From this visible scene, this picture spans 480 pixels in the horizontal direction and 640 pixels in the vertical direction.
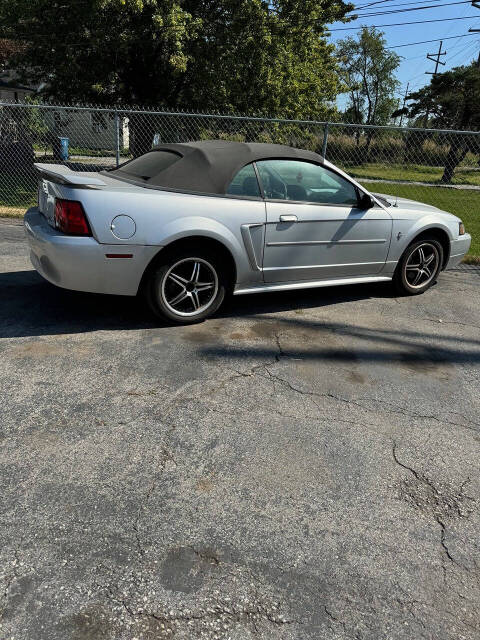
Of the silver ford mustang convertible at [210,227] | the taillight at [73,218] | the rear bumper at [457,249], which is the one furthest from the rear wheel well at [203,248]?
the rear bumper at [457,249]

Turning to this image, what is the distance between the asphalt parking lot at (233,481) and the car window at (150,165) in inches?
52.8

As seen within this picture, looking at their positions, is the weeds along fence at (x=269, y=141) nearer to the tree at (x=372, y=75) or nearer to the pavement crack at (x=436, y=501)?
the pavement crack at (x=436, y=501)

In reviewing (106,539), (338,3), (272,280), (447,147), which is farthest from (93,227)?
(338,3)

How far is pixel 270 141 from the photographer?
50.1ft

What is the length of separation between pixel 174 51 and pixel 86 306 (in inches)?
507

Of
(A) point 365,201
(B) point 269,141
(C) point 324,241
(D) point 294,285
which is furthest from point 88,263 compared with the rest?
(B) point 269,141

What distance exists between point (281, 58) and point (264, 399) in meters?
15.9

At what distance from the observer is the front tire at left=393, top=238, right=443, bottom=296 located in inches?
226

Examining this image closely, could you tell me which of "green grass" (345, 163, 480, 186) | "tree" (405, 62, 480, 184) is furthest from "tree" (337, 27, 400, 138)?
"green grass" (345, 163, 480, 186)

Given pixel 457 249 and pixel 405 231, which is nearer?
pixel 405 231

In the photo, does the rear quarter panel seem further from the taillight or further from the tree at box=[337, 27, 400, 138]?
the tree at box=[337, 27, 400, 138]

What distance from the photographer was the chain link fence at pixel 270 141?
38.3 feet

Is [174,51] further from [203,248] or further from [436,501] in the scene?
[436,501]

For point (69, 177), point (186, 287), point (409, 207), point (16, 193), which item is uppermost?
point (69, 177)
